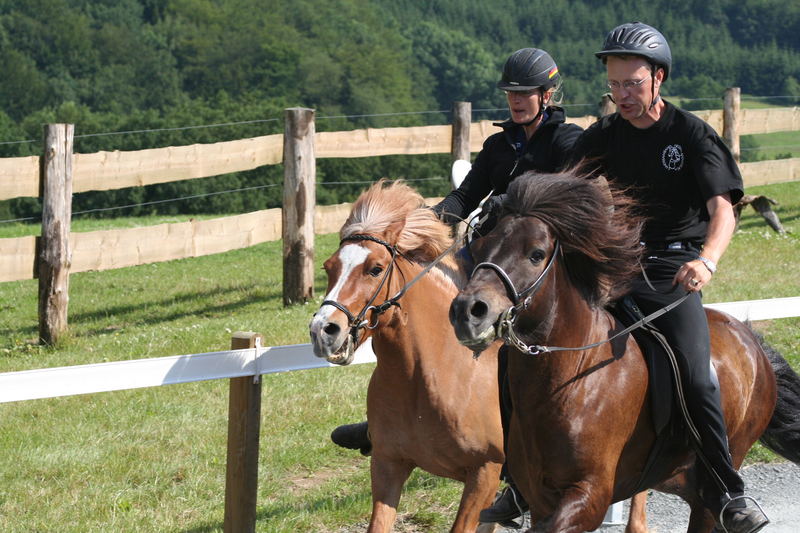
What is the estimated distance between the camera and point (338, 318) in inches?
168

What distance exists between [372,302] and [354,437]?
4.35 ft

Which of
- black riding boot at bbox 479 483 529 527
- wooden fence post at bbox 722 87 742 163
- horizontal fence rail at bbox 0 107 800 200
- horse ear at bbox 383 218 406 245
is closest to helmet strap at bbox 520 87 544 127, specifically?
horse ear at bbox 383 218 406 245

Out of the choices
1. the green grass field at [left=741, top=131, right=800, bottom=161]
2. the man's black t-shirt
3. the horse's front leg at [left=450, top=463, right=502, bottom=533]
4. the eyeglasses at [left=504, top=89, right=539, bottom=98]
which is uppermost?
the eyeglasses at [left=504, top=89, right=539, bottom=98]

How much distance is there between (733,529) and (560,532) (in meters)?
1.00

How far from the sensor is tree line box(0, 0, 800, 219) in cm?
5353

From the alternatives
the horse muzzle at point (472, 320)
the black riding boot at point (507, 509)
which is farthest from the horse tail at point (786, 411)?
the horse muzzle at point (472, 320)

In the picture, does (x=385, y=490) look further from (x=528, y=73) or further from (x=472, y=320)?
(x=528, y=73)

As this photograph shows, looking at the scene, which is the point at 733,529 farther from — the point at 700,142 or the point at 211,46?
the point at 211,46

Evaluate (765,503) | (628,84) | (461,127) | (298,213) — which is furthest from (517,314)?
(461,127)

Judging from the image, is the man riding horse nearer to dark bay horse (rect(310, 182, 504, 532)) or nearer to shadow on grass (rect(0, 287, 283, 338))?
dark bay horse (rect(310, 182, 504, 532))

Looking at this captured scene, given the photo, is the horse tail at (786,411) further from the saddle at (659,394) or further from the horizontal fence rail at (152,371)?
the horizontal fence rail at (152,371)

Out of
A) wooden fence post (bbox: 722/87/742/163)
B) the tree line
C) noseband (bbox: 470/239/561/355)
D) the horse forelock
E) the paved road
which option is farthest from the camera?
the tree line

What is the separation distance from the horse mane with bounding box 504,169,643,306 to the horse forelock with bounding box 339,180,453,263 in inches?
37.5

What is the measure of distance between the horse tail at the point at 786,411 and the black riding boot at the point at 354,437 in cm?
209
